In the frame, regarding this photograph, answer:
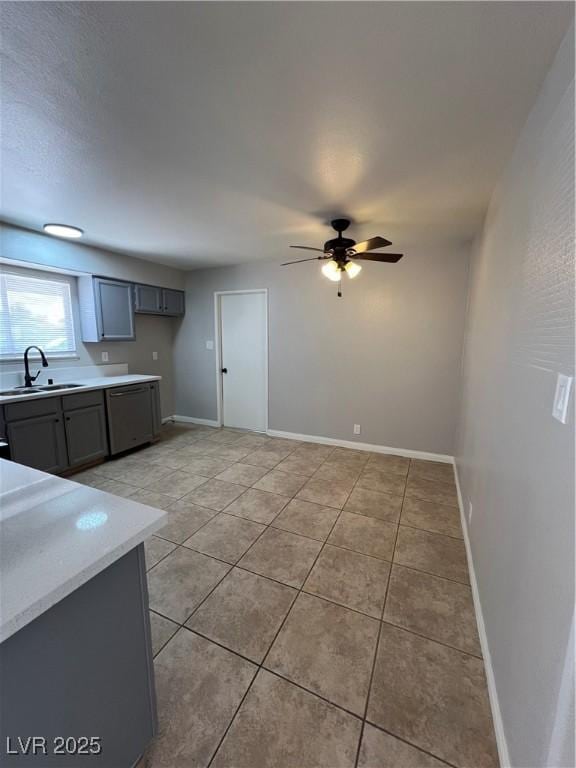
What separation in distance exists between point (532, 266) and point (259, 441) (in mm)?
3553

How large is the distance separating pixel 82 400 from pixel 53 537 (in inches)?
110

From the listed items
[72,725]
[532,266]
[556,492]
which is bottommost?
[72,725]

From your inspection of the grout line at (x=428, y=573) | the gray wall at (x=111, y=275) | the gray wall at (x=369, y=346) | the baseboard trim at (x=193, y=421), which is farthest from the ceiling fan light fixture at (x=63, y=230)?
the grout line at (x=428, y=573)

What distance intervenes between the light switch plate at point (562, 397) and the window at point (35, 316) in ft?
13.8

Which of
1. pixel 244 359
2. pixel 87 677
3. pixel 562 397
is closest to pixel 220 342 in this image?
pixel 244 359

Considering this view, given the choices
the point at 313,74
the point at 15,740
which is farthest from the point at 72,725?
the point at 313,74

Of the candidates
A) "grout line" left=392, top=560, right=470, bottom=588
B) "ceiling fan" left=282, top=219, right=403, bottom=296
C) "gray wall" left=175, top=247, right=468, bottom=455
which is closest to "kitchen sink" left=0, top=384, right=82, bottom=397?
"gray wall" left=175, top=247, right=468, bottom=455

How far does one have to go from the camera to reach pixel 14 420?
8.70ft

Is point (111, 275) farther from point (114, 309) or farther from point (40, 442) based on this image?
point (40, 442)

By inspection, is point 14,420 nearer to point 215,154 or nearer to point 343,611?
point 215,154

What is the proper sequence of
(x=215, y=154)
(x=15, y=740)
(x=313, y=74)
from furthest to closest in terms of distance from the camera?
(x=215, y=154) < (x=313, y=74) < (x=15, y=740)

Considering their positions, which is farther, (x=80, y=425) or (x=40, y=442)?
(x=80, y=425)

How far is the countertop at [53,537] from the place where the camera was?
2.23 feet

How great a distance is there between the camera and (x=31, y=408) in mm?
2770
